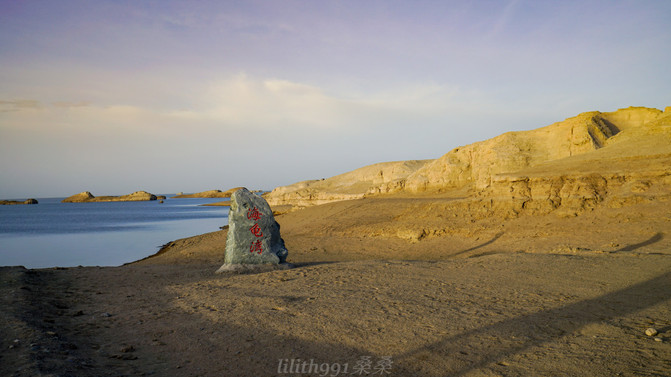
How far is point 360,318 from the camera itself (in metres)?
5.28

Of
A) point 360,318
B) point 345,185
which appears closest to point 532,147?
point 360,318

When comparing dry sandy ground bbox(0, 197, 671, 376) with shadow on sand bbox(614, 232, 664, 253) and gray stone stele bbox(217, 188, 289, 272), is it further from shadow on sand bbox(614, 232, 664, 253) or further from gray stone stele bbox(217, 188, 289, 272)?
gray stone stele bbox(217, 188, 289, 272)

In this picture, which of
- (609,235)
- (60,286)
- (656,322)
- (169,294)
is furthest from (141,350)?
(609,235)

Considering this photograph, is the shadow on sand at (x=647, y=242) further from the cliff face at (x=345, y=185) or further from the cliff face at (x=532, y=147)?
the cliff face at (x=345, y=185)

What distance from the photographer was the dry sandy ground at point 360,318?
3891 millimetres

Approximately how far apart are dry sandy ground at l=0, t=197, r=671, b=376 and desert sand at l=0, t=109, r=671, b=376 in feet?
0.08

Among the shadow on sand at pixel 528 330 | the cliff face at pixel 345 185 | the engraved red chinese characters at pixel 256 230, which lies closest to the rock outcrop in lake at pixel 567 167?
the shadow on sand at pixel 528 330

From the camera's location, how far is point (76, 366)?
12.2 ft

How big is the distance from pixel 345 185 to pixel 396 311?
126ft

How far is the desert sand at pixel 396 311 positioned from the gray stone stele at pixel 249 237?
2.22 ft

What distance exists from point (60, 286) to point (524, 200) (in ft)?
51.1

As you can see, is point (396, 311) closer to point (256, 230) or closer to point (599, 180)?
point (256, 230)

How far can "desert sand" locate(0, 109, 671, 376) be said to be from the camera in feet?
12.9

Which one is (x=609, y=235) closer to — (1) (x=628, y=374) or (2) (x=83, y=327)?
(1) (x=628, y=374)
